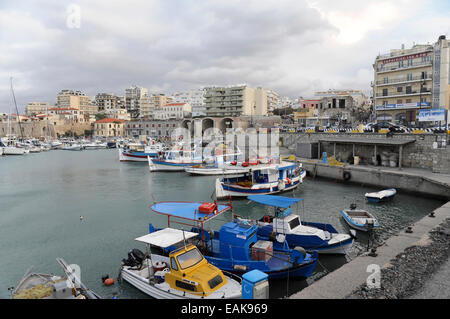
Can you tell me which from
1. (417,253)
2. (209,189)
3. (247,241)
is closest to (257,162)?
(209,189)

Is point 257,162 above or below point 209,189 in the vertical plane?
above

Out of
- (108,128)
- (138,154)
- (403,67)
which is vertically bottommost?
(138,154)

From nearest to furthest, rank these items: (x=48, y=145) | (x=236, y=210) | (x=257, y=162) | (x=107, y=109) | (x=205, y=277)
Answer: (x=205, y=277) → (x=236, y=210) → (x=257, y=162) → (x=48, y=145) → (x=107, y=109)

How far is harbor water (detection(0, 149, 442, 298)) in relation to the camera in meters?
11.6

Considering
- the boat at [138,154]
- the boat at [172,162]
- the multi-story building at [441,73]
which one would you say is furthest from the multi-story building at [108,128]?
the multi-story building at [441,73]

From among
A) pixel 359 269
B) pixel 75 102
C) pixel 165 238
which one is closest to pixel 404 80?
pixel 359 269

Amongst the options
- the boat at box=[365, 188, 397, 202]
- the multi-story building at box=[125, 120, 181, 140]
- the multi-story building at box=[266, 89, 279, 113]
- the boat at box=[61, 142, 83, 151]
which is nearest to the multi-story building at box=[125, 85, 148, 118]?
the multi-story building at box=[125, 120, 181, 140]

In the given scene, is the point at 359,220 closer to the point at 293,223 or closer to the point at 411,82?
the point at 293,223

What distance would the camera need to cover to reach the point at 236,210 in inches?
750

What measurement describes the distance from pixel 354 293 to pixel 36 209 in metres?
22.0

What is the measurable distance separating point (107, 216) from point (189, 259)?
11.9 meters

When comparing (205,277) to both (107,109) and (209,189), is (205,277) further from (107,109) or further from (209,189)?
(107,109)

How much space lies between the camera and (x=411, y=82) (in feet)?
130

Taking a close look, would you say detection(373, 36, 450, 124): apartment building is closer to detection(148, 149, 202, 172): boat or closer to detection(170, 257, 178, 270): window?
detection(148, 149, 202, 172): boat
